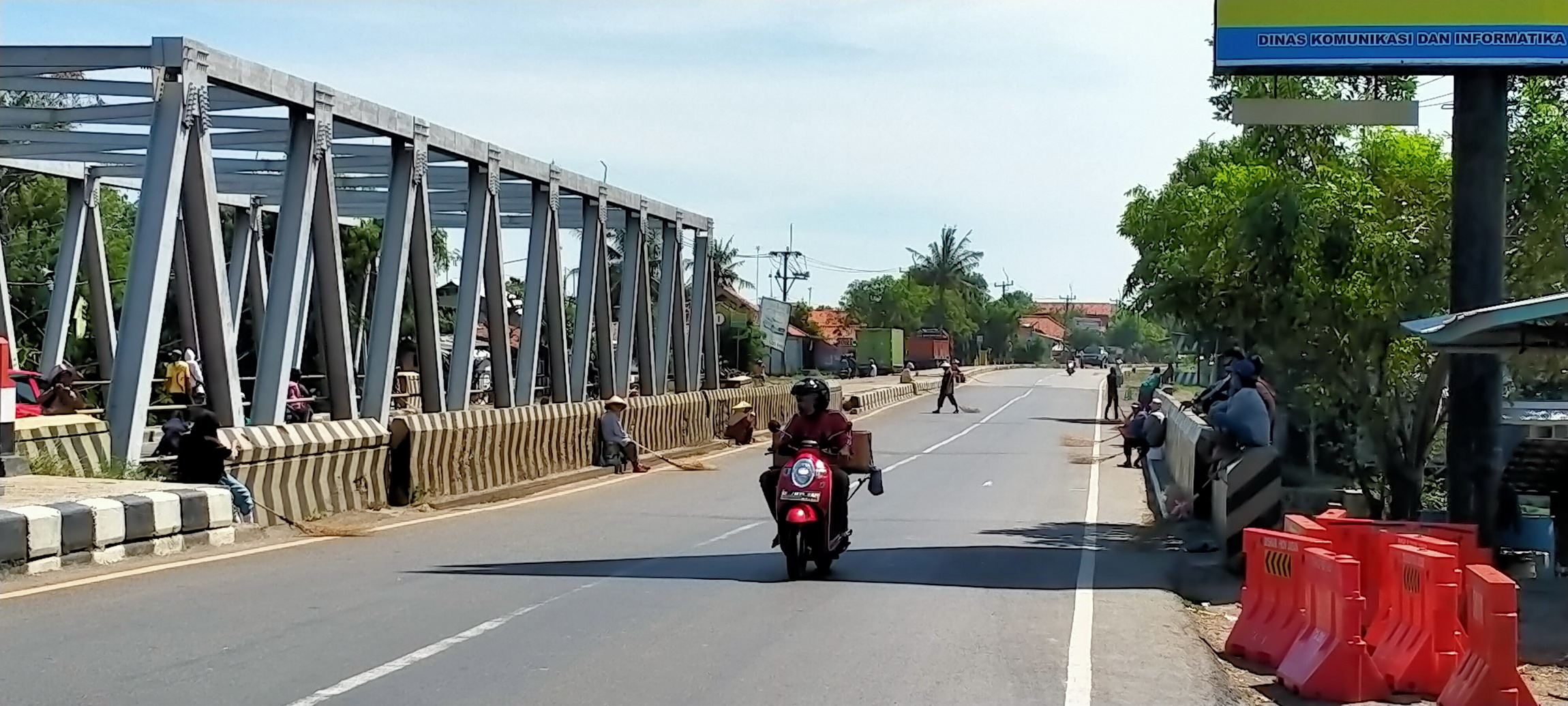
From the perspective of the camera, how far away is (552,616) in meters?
9.73

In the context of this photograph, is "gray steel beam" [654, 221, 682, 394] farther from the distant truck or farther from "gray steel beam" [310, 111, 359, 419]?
the distant truck

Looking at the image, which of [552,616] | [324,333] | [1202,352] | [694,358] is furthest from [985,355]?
[552,616]

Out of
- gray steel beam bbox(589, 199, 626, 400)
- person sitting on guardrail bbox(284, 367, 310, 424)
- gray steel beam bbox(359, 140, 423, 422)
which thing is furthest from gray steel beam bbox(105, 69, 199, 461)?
gray steel beam bbox(589, 199, 626, 400)

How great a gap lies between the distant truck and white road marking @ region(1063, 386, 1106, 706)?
75.0m

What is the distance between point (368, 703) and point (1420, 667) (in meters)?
5.23

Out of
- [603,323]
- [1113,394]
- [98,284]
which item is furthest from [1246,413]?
[1113,394]

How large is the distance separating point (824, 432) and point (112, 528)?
5400mm

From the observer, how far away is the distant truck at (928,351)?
9369 centimetres

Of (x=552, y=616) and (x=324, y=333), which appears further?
(x=324, y=333)

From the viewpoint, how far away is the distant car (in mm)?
17078

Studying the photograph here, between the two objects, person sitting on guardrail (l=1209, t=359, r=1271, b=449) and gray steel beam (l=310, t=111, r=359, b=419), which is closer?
person sitting on guardrail (l=1209, t=359, r=1271, b=449)

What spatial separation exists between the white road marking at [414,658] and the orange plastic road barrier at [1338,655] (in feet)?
14.7

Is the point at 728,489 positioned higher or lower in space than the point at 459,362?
lower

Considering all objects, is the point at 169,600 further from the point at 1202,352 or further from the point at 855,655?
the point at 1202,352
